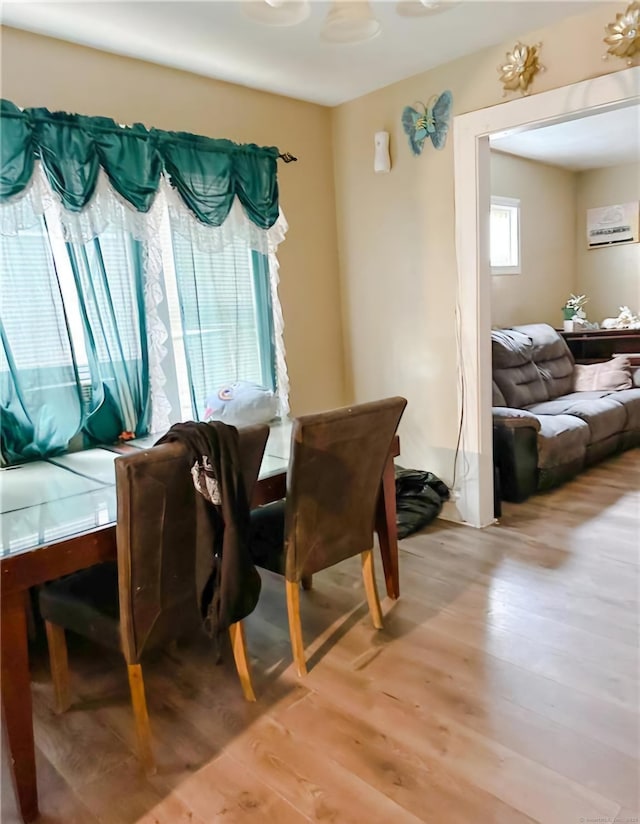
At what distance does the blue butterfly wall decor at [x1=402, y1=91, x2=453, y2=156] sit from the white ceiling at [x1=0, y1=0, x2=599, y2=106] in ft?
0.55

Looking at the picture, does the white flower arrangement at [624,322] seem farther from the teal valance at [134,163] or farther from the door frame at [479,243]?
the teal valance at [134,163]

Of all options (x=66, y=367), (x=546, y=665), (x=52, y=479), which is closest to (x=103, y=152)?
(x=66, y=367)

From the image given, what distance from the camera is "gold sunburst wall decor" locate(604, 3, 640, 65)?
2330 mm

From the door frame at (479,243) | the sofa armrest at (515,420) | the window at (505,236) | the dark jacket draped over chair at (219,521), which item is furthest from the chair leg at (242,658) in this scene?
the window at (505,236)

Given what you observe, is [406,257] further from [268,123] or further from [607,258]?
[607,258]

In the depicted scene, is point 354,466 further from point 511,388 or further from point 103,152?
point 511,388

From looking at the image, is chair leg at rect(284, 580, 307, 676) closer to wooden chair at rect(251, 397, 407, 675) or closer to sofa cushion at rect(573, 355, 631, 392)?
wooden chair at rect(251, 397, 407, 675)

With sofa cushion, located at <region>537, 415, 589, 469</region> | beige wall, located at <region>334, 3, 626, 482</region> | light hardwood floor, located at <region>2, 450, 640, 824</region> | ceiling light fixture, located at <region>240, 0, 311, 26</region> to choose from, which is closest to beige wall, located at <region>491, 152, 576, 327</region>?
sofa cushion, located at <region>537, 415, 589, 469</region>

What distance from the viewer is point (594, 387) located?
5109 millimetres

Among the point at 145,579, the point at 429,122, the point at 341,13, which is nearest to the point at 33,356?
the point at 145,579

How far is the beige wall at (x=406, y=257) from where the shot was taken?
3109 mm

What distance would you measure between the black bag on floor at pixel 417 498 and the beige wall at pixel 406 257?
0.09 m

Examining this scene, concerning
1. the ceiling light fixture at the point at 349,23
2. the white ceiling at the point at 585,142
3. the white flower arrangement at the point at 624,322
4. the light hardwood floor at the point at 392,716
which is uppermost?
the white ceiling at the point at 585,142

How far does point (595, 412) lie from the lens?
4.26 meters
